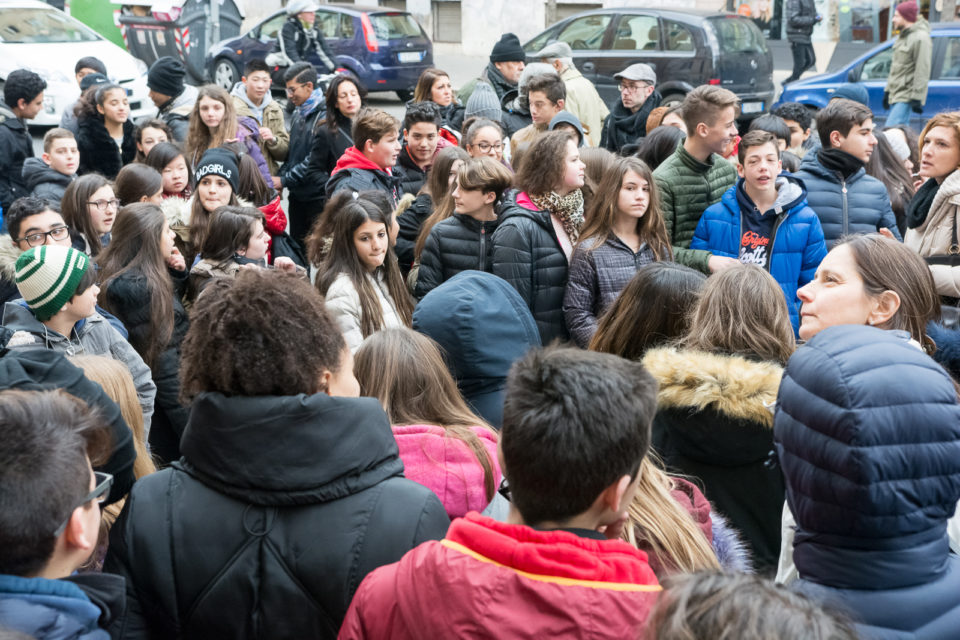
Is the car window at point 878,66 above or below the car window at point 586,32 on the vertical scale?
below

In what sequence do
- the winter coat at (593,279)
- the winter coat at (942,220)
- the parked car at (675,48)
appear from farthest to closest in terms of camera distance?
the parked car at (675,48) < the winter coat at (942,220) < the winter coat at (593,279)

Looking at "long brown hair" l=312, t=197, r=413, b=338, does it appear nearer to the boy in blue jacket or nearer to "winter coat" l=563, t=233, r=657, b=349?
"winter coat" l=563, t=233, r=657, b=349

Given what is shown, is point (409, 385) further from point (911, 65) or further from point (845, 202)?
point (911, 65)

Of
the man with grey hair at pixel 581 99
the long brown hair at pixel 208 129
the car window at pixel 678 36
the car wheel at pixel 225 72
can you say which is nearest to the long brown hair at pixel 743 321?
the long brown hair at pixel 208 129

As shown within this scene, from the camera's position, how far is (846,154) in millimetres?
5383

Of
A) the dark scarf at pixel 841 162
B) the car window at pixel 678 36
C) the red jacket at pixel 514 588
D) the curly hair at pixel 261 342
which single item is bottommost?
the red jacket at pixel 514 588

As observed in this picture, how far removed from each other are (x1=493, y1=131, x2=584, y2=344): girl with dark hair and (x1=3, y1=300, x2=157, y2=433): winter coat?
5.68ft

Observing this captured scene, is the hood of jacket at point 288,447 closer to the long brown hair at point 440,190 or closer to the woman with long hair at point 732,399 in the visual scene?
the woman with long hair at point 732,399

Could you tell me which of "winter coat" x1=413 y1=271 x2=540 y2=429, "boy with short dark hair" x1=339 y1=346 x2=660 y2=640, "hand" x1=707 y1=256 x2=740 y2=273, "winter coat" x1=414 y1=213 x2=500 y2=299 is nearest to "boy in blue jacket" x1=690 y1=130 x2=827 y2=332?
"hand" x1=707 y1=256 x2=740 y2=273

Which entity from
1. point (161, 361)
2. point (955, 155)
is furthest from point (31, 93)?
point (955, 155)

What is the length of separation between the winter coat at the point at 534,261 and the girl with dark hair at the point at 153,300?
62.8 inches

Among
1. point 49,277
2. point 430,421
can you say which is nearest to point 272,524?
point 430,421

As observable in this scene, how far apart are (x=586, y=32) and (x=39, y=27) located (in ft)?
27.5

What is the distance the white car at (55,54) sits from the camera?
43.4 ft
